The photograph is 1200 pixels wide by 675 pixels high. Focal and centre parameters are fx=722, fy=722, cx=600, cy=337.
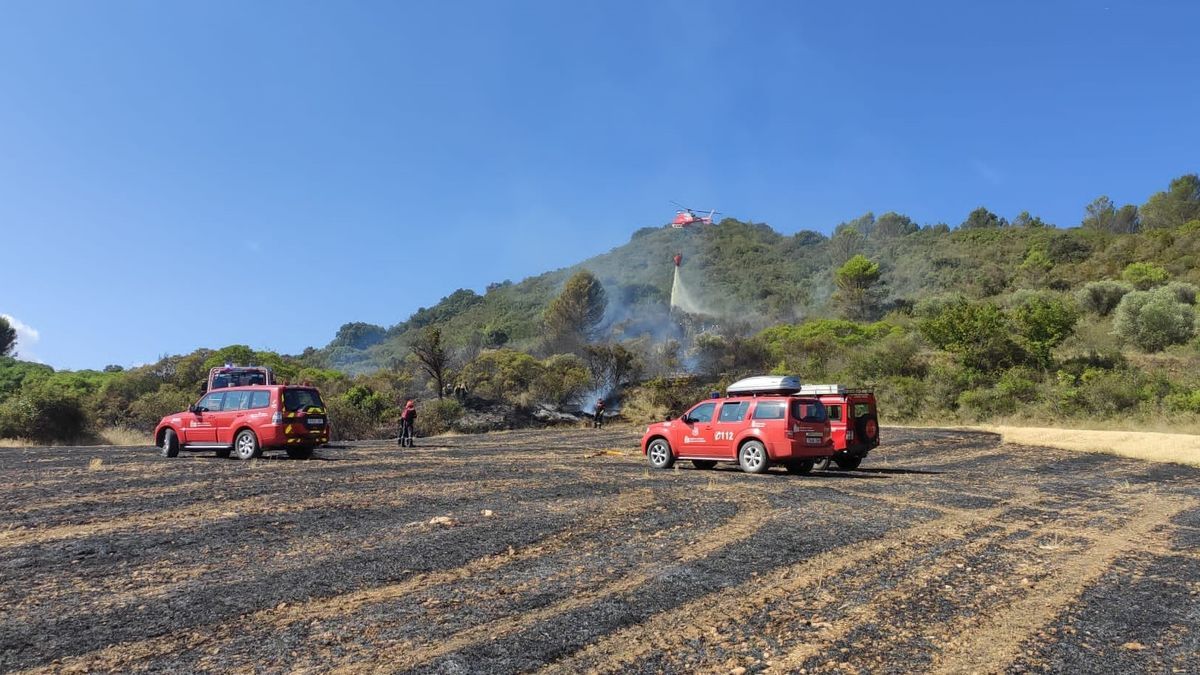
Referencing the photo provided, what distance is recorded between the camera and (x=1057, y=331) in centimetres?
3731

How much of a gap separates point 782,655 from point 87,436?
33082mm

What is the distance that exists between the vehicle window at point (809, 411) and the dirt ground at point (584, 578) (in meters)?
2.87

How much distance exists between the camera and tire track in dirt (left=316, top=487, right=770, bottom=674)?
13.4 feet

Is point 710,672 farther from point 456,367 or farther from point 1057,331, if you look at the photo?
point 456,367

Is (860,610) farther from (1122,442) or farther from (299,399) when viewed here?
(1122,442)

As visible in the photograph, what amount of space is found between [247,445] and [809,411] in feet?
39.2

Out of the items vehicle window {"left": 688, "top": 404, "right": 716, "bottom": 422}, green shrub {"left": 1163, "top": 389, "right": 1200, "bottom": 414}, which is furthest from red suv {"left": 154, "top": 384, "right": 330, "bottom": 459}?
green shrub {"left": 1163, "top": 389, "right": 1200, "bottom": 414}

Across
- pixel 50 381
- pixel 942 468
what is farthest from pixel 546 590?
pixel 50 381

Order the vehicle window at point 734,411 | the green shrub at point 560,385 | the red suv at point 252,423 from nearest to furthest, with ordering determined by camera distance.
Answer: the vehicle window at point 734,411 < the red suv at point 252,423 < the green shrub at point 560,385

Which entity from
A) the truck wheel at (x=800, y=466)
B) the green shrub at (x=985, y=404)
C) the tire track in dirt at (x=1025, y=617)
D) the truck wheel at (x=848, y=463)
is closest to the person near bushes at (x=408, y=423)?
the truck wheel at (x=800, y=466)

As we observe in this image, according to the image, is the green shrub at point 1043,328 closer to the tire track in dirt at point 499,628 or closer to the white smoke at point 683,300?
the tire track in dirt at point 499,628

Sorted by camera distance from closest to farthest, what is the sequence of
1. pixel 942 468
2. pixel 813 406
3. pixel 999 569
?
1. pixel 999 569
2. pixel 813 406
3. pixel 942 468

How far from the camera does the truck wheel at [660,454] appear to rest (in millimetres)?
15680

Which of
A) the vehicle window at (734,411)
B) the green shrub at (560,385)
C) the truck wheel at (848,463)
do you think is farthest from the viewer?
the green shrub at (560,385)
